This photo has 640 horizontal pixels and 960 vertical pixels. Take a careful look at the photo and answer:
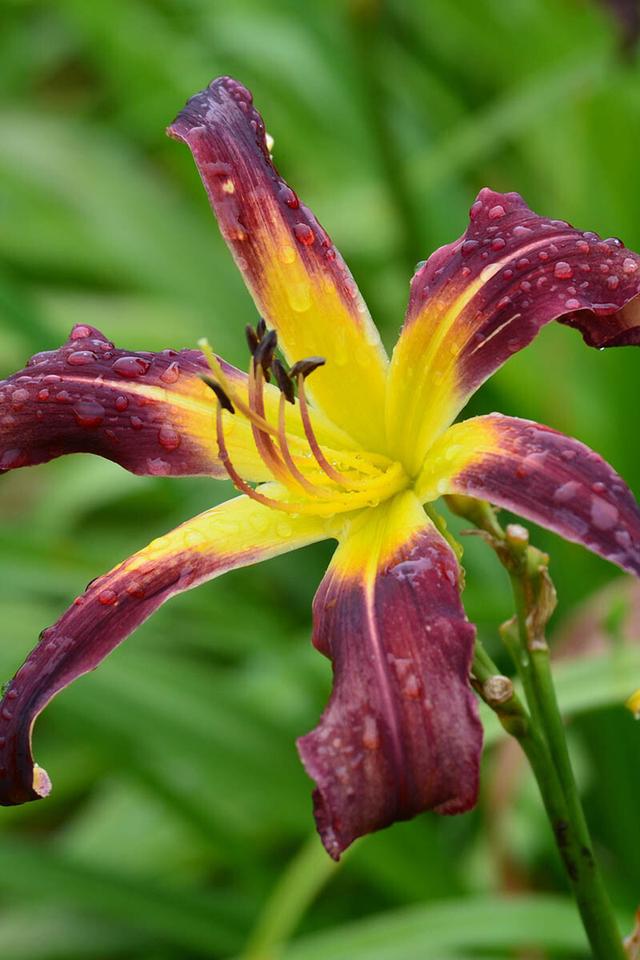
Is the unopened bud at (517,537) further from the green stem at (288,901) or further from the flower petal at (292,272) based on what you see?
the green stem at (288,901)

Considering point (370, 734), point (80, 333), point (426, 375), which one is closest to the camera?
point (370, 734)

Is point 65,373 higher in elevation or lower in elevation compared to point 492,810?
higher

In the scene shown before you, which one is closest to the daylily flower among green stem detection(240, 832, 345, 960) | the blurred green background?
the blurred green background

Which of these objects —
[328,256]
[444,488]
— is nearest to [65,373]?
[328,256]

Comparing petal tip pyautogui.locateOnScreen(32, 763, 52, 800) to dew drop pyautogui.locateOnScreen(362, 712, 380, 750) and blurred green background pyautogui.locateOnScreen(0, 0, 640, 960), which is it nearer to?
dew drop pyautogui.locateOnScreen(362, 712, 380, 750)

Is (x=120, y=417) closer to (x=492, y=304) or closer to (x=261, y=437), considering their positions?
(x=261, y=437)

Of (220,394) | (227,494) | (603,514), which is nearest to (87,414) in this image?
(220,394)

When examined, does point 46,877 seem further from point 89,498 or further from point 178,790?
point 89,498
